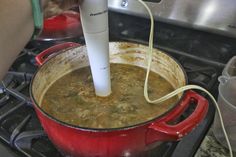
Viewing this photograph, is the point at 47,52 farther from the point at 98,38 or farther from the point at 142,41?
the point at 142,41

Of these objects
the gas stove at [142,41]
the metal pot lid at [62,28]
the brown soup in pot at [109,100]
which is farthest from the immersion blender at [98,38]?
the metal pot lid at [62,28]

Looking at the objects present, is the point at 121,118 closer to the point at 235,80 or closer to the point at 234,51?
the point at 235,80

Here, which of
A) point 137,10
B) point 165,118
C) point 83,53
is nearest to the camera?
point 165,118

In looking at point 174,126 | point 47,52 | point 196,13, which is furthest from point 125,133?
point 196,13

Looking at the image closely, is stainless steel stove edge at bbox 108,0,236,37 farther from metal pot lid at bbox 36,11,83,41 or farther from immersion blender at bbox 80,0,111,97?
immersion blender at bbox 80,0,111,97

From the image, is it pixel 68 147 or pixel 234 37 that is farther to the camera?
pixel 234 37

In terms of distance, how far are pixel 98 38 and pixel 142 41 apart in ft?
1.08

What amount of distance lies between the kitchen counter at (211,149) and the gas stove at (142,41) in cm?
1

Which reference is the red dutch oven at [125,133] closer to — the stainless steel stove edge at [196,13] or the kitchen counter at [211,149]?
the kitchen counter at [211,149]

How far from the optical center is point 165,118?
18.0 inches

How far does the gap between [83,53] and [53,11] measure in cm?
21

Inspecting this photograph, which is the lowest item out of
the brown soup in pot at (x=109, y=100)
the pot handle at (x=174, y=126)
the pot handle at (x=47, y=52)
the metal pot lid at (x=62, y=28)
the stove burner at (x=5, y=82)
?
the stove burner at (x=5, y=82)

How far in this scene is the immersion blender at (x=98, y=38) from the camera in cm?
50

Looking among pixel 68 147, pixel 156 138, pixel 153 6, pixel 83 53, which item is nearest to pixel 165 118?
pixel 156 138
